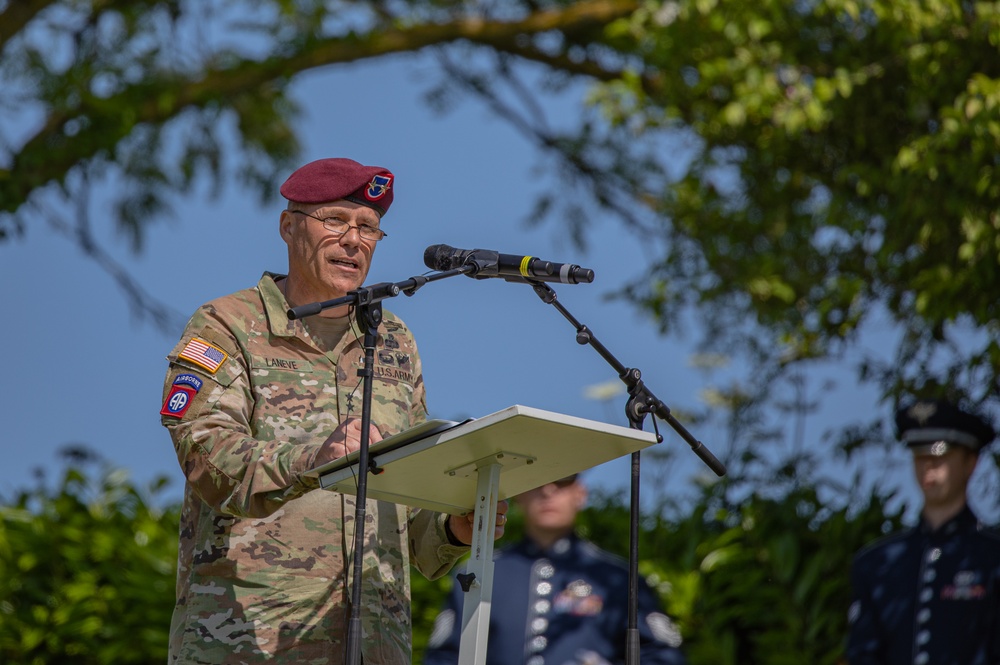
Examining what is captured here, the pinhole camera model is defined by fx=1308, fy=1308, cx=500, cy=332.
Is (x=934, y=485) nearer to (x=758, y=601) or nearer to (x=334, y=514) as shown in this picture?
(x=758, y=601)

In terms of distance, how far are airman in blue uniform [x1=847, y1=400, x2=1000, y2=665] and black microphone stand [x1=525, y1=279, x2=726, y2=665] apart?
2.06 metres

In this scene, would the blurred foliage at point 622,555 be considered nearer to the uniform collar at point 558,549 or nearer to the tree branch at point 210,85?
the uniform collar at point 558,549

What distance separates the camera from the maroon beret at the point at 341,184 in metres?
3.00

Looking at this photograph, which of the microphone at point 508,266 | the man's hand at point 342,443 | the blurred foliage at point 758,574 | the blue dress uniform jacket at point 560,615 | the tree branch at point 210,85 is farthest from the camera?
the tree branch at point 210,85

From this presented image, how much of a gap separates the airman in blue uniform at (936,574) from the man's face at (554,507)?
1.17 metres

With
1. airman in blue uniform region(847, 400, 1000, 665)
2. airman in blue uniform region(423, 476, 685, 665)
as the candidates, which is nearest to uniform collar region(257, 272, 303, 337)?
→ airman in blue uniform region(423, 476, 685, 665)

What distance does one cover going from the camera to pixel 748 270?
641 centimetres

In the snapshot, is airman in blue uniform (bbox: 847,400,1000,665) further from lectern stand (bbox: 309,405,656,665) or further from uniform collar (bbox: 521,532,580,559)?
lectern stand (bbox: 309,405,656,665)

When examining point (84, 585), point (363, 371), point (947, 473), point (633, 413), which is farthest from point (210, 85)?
point (363, 371)

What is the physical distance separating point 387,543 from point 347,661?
1.42 ft

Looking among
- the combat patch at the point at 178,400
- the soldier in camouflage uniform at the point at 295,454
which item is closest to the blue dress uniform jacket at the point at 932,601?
the soldier in camouflage uniform at the point at 295,454

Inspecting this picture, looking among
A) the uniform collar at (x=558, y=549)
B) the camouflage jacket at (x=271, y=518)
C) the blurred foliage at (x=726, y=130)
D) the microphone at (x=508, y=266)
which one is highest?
the blurred foliage at (x=726, y=130)

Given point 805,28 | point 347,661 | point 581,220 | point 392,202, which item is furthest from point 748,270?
point 347,661

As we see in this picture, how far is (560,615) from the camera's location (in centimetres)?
450
